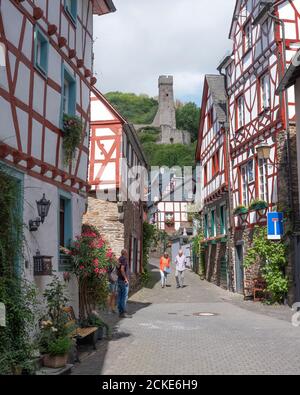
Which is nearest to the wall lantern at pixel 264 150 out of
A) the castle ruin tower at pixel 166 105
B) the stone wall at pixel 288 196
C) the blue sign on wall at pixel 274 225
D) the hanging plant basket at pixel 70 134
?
the stone wall at pixel 288 196

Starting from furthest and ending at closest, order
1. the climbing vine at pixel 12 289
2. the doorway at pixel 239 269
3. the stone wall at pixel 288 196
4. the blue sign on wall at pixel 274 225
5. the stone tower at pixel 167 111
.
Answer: the stone tower at pixel 167 111 < the doorway at pixel 239 269 < the blue sign on wall at pixel 274 225 < the stone wall at pixel 288 196 < the climbing vine at pixel 12 289

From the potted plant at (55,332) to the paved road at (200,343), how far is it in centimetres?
40

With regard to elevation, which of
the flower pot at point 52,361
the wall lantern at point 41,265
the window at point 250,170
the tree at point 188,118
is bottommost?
the flower pot at point 52,361

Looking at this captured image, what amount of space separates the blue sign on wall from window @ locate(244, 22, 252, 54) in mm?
6661

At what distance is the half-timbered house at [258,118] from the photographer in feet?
49.4

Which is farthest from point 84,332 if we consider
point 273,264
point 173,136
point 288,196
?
point 173,136

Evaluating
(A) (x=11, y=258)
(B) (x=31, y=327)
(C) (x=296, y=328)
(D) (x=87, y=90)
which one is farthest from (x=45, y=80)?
(C) (x=296, y=328)

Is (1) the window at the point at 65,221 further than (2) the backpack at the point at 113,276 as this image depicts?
No

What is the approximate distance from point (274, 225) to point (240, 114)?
5.87 meters

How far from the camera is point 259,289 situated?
648 inches

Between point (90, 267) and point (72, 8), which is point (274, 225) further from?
point (72, 8)

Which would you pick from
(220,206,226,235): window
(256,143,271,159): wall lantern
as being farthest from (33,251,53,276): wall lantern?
(220,206,226,235): window

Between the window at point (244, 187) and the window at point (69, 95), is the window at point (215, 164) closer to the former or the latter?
the window at point (244, 187)

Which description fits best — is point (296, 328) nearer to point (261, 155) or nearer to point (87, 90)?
point (261, 155)
